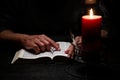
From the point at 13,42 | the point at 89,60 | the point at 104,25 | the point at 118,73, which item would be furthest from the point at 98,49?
the point at 13,42

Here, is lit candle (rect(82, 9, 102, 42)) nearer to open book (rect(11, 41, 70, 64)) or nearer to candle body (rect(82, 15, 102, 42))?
candle body (rect(82, 15, 102, 42))

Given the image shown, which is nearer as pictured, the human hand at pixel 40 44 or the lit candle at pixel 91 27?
the lit candle at pixel 91 27

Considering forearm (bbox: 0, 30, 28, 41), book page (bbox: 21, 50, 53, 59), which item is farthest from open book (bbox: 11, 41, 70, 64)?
forearm (bbox: 0, 30, 28, 41)

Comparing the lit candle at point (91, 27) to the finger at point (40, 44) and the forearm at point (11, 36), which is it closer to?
the finger at point (40, 44)

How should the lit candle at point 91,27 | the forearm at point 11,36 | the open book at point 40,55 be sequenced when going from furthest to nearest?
1. the forearm at point 11,36
2. the open book at point 40,55
3. the lit candle at point 91,27

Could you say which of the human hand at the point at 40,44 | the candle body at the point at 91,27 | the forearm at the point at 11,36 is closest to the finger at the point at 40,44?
the human hand at the point at 40,44

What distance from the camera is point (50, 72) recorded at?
3.76 ft

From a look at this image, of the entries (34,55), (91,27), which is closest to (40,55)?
(34,55)

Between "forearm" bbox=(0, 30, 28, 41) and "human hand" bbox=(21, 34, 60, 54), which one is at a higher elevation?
"human hand" bbox=(21, 34, 60, 54)

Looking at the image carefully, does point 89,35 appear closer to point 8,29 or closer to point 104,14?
point 104,14

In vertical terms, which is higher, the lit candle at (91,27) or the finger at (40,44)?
the lit candle at (91,27)

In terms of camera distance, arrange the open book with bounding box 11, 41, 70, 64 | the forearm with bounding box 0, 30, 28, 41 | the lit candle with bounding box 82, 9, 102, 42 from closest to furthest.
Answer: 1. the lit candle with bounding box 82, 9, 102, 42
2. the open book with bounding box 11, 41, 70, 64
3. the forearm with bounding box 0, 30, 28, 41

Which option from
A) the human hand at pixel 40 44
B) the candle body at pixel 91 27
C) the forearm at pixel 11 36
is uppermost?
the candle body at pixel 91 27

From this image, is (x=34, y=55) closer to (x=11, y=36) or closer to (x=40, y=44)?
(x=40, y=44)
